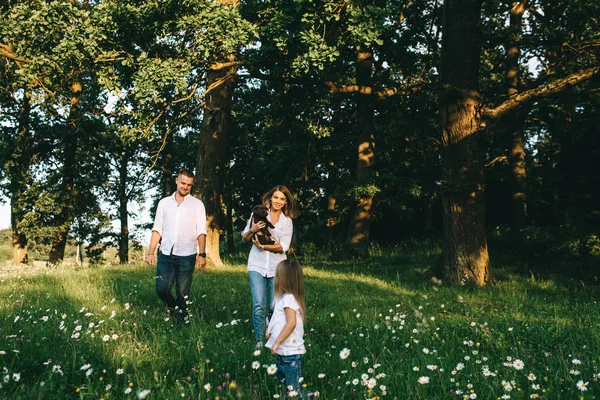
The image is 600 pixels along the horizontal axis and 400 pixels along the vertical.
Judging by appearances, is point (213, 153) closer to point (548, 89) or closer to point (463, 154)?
point (463, 154)

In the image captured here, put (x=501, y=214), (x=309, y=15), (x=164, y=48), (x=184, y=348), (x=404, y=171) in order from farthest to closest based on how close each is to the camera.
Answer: (x=501, y=214), (x=404, y=171), (x=164, y=48), (x=309, y=15), (x=184, y=348)

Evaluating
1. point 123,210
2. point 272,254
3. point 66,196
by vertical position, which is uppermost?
point 66,196

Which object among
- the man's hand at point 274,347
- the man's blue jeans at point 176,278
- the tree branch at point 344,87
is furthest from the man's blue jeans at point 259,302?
the tree branch at point 344,87

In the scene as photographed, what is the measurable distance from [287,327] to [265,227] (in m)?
2.16

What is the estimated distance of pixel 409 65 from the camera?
17.5m

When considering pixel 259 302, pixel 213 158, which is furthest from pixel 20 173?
pixel 259 302

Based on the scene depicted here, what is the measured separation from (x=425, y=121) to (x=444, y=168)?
6.07 meters

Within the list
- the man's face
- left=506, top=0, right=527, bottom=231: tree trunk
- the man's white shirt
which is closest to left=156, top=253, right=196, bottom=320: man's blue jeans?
the man's white shirt

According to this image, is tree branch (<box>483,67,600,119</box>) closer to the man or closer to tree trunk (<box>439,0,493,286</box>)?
tree trunk (<box>439,0,493,286</box>)

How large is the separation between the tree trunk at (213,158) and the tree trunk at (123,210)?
17.6 m

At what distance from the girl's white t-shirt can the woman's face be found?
2175 millimetres

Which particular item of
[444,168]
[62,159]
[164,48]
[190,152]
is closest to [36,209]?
[62,159]

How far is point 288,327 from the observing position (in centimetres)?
388

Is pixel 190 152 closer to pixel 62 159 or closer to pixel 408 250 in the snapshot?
pixel 62 159
